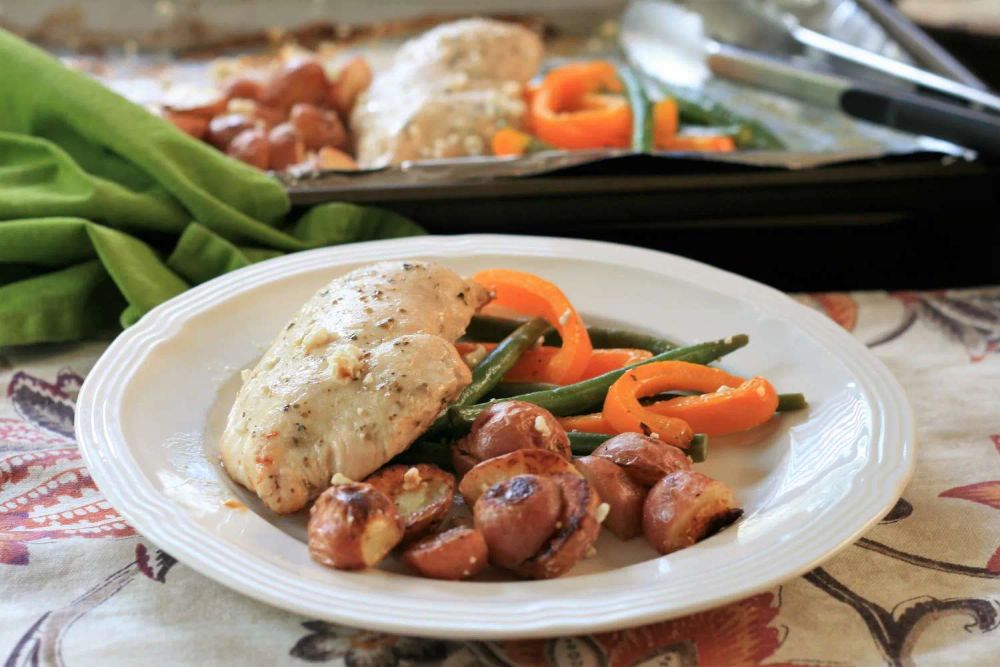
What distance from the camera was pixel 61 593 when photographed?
5.57ft

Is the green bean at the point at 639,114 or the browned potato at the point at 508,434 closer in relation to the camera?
the browned potato at the point at 508,434

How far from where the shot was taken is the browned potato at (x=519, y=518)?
1518mm

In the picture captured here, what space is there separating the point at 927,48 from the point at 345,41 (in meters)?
Result: 2.46

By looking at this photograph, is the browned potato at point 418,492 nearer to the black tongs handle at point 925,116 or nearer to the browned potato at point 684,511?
the browned potato at point 684,511

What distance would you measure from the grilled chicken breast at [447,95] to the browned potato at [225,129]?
1.30ft

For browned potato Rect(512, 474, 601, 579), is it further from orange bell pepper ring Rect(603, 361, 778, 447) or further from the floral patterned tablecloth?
orange bell pepper ring Rect(603, 361, 778, 447)

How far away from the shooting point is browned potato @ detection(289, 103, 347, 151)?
353cm

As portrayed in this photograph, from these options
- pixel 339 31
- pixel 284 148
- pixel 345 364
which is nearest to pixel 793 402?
pixel 345 364

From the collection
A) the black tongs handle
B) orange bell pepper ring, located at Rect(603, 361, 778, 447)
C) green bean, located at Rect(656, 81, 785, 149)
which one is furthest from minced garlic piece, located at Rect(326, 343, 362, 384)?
green bean, located at Rect(656, 81, 785, 149)

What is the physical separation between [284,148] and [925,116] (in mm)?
1960

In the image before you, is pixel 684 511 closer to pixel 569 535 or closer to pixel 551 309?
pixel 569 535

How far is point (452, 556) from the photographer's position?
60.2 inches

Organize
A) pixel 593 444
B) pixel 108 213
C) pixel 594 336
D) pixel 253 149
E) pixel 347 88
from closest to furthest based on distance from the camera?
pixel 593 444, pixel 594 336, pixel 108 213, pixel 253 149, pixel 347 88

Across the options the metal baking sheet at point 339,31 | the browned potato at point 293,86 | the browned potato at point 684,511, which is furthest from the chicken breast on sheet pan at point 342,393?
the metal baking sheet at point 339,31
